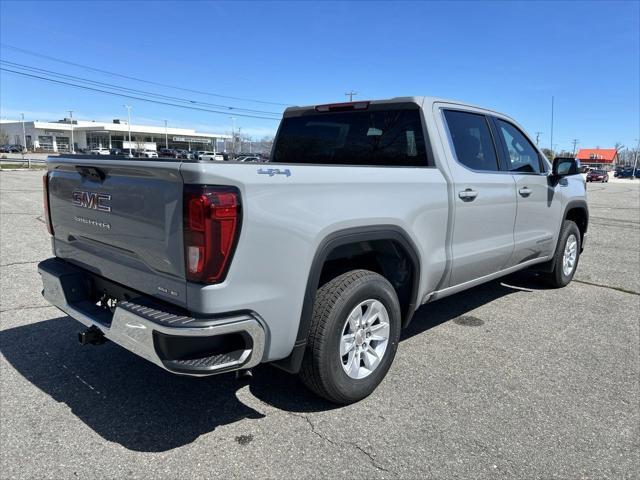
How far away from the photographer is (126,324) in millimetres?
2531

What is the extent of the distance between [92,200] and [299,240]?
1.31 m

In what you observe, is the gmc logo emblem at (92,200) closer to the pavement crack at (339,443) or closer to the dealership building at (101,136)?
the pavement crack at (339,443)

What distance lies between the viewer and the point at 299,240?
2648 millimetres

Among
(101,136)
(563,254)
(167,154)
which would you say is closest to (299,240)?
(563,254)

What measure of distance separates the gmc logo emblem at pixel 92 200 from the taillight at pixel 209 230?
762 mm

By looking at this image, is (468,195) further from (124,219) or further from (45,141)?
(45,141)


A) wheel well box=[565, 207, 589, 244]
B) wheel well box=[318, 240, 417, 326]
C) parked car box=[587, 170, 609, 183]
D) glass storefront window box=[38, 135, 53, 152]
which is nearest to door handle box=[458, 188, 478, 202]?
wheel well box=[318, 240, 417, 326]

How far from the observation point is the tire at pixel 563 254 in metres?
5.88

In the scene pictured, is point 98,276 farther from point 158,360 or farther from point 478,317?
point 478,317

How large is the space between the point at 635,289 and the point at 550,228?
176cm

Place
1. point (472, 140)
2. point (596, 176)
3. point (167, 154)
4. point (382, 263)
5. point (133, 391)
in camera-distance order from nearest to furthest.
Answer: point (133, 391) → point (382, 263) → point (472, 140) → point (167, 154) → point (596, 176)

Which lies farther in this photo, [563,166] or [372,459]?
[563,166]

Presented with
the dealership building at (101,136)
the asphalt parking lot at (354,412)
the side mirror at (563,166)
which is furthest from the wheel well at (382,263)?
the dealership building at (101,136)

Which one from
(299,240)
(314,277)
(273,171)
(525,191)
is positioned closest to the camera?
(273,171)
